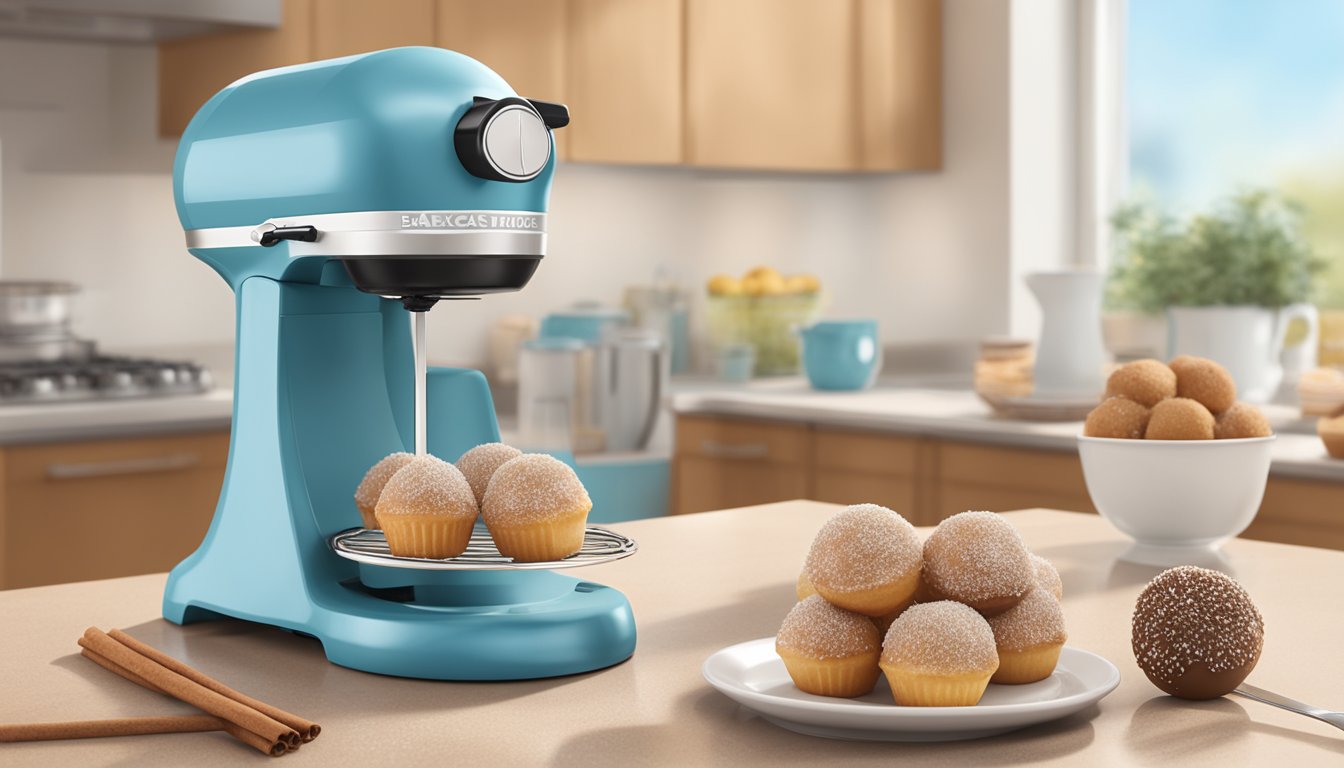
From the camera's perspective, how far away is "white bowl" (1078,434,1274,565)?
1.35 m

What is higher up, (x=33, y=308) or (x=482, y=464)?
(x=33, y=308)

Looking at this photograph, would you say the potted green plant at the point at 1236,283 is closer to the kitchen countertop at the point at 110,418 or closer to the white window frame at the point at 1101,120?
the white window frame at the point at 1101,120

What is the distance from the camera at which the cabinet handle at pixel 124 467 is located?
8.70 ft

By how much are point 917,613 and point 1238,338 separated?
2.58 meters

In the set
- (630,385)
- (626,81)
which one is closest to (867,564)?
(630,385)

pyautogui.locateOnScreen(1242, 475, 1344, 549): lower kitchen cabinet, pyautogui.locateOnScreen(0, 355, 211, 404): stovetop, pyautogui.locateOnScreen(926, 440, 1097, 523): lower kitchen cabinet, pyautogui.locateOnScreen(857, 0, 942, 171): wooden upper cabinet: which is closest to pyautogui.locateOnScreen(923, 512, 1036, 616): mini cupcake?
pyautogui.locateOnScreen(1242, 475, 1344, 549): lower kitchen cabinet

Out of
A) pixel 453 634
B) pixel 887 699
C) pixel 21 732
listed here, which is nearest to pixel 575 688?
pixel 453 634

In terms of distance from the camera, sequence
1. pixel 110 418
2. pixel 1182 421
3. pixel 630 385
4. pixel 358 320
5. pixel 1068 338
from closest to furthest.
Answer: pixel 358 320 → pixel 1182 421 → pixel 110 418 → pixel 1068 338 → pixel 630 385

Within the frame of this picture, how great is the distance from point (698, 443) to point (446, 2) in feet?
3.69

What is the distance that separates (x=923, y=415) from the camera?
10.2ft

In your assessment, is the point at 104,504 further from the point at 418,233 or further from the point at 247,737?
the point at 247,737

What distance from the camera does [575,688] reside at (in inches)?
37.5

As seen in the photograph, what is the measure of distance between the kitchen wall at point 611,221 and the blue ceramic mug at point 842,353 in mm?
556

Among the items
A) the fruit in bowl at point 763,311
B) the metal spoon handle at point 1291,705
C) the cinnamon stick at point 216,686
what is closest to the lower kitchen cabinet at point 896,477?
the fruit in bowl at point 763,311
